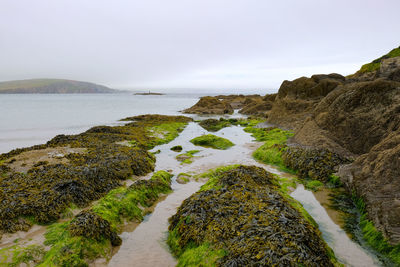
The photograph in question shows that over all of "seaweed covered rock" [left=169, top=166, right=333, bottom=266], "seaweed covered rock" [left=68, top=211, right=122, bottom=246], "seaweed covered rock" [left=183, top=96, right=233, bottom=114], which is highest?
"seaweed covered rock" [left=169, top=166, right=333, bottom=266]

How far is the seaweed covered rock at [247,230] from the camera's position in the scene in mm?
3986

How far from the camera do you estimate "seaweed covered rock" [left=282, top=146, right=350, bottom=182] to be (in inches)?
350

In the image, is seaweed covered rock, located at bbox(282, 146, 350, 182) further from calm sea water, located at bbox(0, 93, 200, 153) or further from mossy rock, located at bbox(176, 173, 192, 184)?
calm sea water, located at bbox(0, 93, 200, 153)

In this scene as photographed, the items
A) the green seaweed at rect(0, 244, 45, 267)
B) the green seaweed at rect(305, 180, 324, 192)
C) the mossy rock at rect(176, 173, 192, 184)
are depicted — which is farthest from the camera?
the mossy rock at rect(176, 173, 192, 184)

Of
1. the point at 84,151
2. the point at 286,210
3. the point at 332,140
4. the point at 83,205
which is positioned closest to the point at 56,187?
the point at 83,205

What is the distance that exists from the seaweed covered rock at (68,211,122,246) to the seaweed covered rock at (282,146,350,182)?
752 centimetres

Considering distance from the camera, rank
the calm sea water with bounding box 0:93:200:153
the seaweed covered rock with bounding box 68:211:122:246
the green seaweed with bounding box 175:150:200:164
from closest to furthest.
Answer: the seaweed covered rock with bounding box 68:211:122:246 → the green seaweed with bounding box 175:150:200:164 → the calm sea water with bounding box 0:93:200:153

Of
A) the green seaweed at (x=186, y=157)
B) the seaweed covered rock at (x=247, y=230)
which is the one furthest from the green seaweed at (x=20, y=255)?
the green seaweed at (x=186, y=157)

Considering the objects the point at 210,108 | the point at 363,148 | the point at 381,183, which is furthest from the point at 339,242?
the point at 210,108

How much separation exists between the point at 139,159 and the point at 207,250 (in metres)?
7.24

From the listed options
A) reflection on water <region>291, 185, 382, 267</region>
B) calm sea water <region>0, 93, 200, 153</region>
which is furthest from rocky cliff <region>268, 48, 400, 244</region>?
calm sea water <region>0, 93, 200, 153</region>

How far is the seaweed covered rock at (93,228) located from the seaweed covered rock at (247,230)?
1390mm

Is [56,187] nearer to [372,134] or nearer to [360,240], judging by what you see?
[360,240]

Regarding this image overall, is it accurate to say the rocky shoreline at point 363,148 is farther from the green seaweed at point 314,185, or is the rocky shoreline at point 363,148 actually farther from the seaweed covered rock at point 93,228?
the seaweed covered rock at point 93,228
